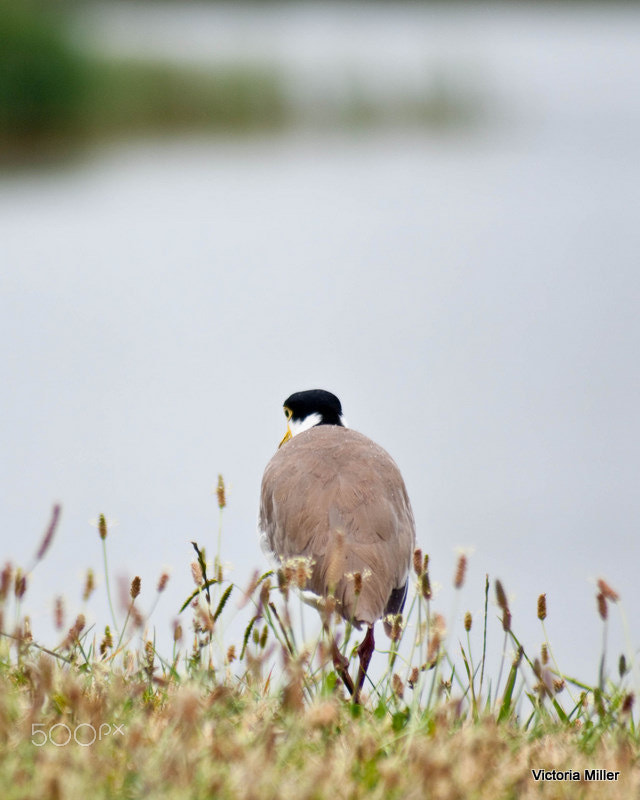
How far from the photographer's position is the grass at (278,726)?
2168mm

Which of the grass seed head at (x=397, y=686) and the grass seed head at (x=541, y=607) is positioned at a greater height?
the grass seed head at (x=541, y=607)

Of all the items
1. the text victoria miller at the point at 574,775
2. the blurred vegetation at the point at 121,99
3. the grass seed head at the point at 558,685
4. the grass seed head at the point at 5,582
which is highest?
the blurred vegetation at the point at 121,99

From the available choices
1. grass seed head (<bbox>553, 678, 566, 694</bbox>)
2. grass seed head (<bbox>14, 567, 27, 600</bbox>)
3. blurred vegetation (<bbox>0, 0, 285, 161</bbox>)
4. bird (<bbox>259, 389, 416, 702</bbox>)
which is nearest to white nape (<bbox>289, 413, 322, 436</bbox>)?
bird (<bbox>259, 389, 416, 702</bbox>)

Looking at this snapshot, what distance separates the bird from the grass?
0.73 ft

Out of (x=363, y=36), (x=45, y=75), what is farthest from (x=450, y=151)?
(x=363, y=36)

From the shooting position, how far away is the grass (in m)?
2.17

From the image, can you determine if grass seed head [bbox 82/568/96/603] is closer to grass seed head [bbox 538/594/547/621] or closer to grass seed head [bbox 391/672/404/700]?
grass seed head [bbox 391/672/404/700]

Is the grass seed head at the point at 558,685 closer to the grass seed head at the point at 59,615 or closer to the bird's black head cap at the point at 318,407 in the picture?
the grass seed head at the point at 59,615

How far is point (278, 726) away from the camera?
2.65 meters

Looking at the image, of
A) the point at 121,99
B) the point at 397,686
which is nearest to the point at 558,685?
the point at 397,686

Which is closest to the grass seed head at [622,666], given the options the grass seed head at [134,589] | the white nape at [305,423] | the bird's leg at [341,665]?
the bird's leg at [341,665]

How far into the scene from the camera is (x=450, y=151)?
21672mm

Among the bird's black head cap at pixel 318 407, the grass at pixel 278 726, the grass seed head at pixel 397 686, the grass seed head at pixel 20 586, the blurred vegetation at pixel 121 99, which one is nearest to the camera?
the grass at pixel 278 726

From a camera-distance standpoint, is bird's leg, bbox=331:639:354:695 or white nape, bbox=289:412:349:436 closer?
bird's leg, bbox=331:639:354:695
